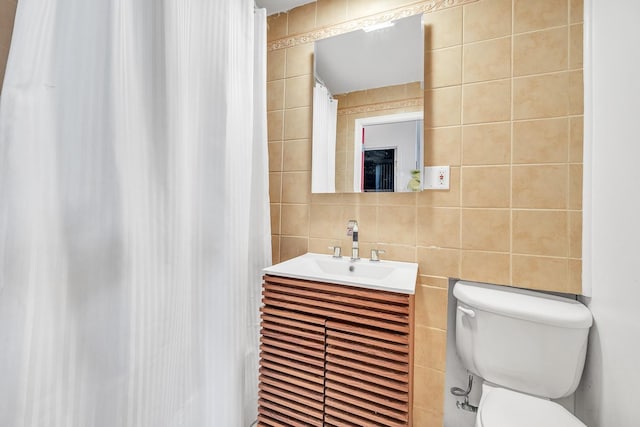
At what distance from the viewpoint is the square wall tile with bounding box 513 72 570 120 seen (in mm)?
1152

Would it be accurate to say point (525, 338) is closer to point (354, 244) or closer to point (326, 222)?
point (354, 244)

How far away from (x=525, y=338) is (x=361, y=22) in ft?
5.74

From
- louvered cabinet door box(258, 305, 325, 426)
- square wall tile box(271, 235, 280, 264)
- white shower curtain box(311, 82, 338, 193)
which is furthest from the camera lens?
square wall tile box(271, 235, 280, 264)

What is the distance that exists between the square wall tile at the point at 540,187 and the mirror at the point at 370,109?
1.39 ft

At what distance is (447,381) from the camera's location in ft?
4.42

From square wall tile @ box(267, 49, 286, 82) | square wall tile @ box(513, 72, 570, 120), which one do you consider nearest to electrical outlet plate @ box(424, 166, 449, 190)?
square wall tile @ box(513, 72, 570, 120)

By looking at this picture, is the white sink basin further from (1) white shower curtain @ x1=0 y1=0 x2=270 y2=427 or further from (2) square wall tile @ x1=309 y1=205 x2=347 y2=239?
(1) white shower curtain @ x1=0 y1=0 x2=270 y2=427

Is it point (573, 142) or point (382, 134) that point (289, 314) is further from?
point (573, 142)

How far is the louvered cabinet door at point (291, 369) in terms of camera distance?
110cm

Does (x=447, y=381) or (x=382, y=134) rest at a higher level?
(x=382, y=134)

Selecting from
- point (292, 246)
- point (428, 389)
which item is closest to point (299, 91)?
point (292, 246)

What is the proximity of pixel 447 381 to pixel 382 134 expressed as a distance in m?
1.32

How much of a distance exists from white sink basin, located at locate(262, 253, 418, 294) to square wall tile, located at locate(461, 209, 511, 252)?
29 cm

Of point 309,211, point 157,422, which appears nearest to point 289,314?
point 157,422
